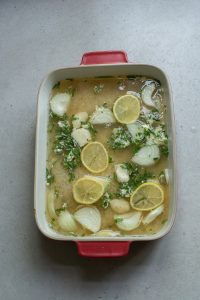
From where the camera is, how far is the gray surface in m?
1.37

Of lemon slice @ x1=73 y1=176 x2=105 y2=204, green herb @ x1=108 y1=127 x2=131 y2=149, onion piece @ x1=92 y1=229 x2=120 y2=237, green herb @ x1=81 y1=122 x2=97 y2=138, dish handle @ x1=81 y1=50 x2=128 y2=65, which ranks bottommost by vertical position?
onion piece @ x1=92 y1=229 x2=120 y2=237

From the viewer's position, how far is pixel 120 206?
134 centimetres

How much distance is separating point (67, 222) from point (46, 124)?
29 cm

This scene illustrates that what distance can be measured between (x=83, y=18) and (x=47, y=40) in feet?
0.44

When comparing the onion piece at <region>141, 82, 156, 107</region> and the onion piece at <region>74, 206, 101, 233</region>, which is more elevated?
the onion piece at <region>141, 82, 156, 107</region>

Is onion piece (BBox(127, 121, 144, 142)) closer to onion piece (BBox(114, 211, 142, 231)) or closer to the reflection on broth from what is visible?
the reflection on broth

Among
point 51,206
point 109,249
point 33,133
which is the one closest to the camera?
point 109,249

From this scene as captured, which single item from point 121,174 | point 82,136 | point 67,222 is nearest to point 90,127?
point 82,136

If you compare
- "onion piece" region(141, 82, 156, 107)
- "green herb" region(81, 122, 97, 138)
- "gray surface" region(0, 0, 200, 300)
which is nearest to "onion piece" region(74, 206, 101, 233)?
"gray surface" region(0, 0, 200, 300)

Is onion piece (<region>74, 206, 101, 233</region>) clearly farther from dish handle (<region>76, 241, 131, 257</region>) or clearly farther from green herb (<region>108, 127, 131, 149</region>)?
green herb (<region>108, 127, 131, 149</region>)

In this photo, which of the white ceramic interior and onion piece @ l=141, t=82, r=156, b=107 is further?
onion piece @ l=141, t=82, r=156, b=107

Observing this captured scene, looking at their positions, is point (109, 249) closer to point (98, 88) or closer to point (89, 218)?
point (89, 218)

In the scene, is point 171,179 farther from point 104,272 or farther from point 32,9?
point 32,9

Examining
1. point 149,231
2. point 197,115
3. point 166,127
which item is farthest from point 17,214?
point 197,115
